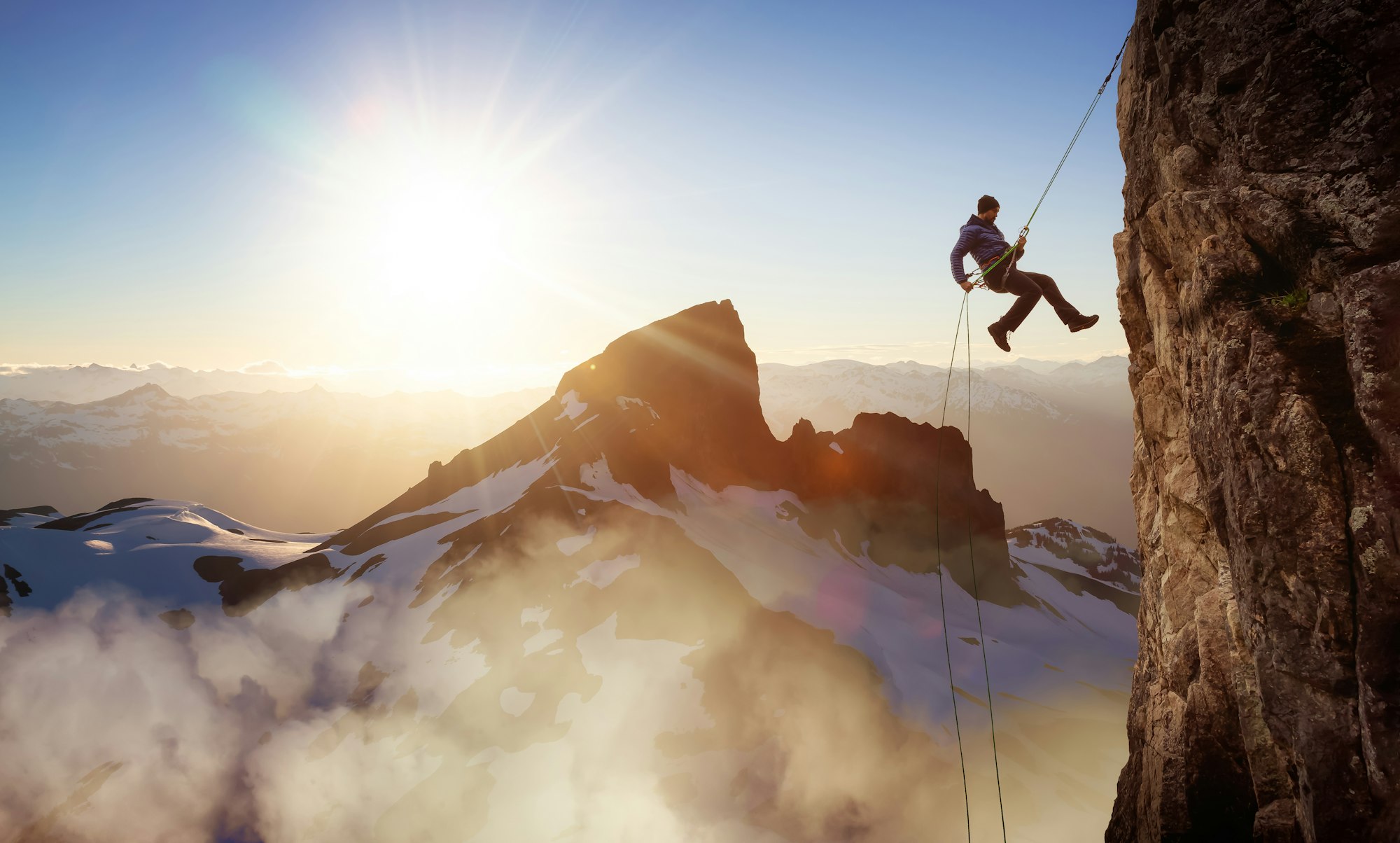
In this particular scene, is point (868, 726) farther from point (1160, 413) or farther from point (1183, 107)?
point (1183, 107)

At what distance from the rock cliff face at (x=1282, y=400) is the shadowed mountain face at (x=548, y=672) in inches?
1141

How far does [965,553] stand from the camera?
93938 mm

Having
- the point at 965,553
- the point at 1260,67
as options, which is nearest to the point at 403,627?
the point at 1260,67

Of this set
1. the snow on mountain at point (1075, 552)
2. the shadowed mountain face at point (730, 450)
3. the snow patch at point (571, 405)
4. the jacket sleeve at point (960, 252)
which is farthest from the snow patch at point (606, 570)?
the snow on mountain at point (1075, 552)

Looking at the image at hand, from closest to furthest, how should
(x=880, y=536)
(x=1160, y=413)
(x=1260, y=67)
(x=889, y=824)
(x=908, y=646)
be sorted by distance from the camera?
(x=1260, y=67) < (x=1160, y=413) < (x=889, y=824) < (x=908, y=646) < (x=880, y=536)

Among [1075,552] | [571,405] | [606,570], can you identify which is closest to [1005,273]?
[606,570]

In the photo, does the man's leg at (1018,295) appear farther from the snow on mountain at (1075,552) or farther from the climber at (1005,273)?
the snow on mountain at (1075,552)

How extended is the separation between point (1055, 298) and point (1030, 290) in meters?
0.59

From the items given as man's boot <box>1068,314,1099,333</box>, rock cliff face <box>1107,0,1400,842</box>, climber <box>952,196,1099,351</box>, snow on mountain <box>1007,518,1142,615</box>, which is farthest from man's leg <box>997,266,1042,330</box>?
snow on mountain <box>1007,518,1142,615</box>

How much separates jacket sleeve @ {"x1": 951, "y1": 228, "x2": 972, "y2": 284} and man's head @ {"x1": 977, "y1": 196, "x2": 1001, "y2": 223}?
2.28 feet

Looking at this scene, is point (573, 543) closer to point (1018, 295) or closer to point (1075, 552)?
point (1018, 295)

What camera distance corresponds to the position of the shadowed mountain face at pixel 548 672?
4722 centimetres

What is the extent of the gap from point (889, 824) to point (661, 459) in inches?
1888

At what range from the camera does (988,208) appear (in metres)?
15.2
